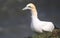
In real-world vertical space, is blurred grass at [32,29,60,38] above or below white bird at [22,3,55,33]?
below

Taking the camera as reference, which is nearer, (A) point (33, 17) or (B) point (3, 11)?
(A) point (33, 17)

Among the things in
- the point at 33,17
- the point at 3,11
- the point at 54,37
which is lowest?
the point at 54,37

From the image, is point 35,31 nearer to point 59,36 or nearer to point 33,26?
point 33,26

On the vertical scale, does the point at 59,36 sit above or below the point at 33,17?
below

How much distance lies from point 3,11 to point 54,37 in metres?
1.53

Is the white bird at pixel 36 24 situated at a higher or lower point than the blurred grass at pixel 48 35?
higher

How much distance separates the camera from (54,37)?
1537 millimetres

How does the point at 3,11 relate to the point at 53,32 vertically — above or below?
above

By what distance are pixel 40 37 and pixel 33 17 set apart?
150 millimetres

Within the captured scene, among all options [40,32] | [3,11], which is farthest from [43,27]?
[3,11]

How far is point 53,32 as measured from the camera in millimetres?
1548

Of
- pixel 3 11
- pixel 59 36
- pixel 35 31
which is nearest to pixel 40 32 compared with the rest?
pixel 35 31

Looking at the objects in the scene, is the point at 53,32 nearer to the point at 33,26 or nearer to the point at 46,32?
the point at 46,32

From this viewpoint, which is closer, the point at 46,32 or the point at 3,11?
the point at 46,32
